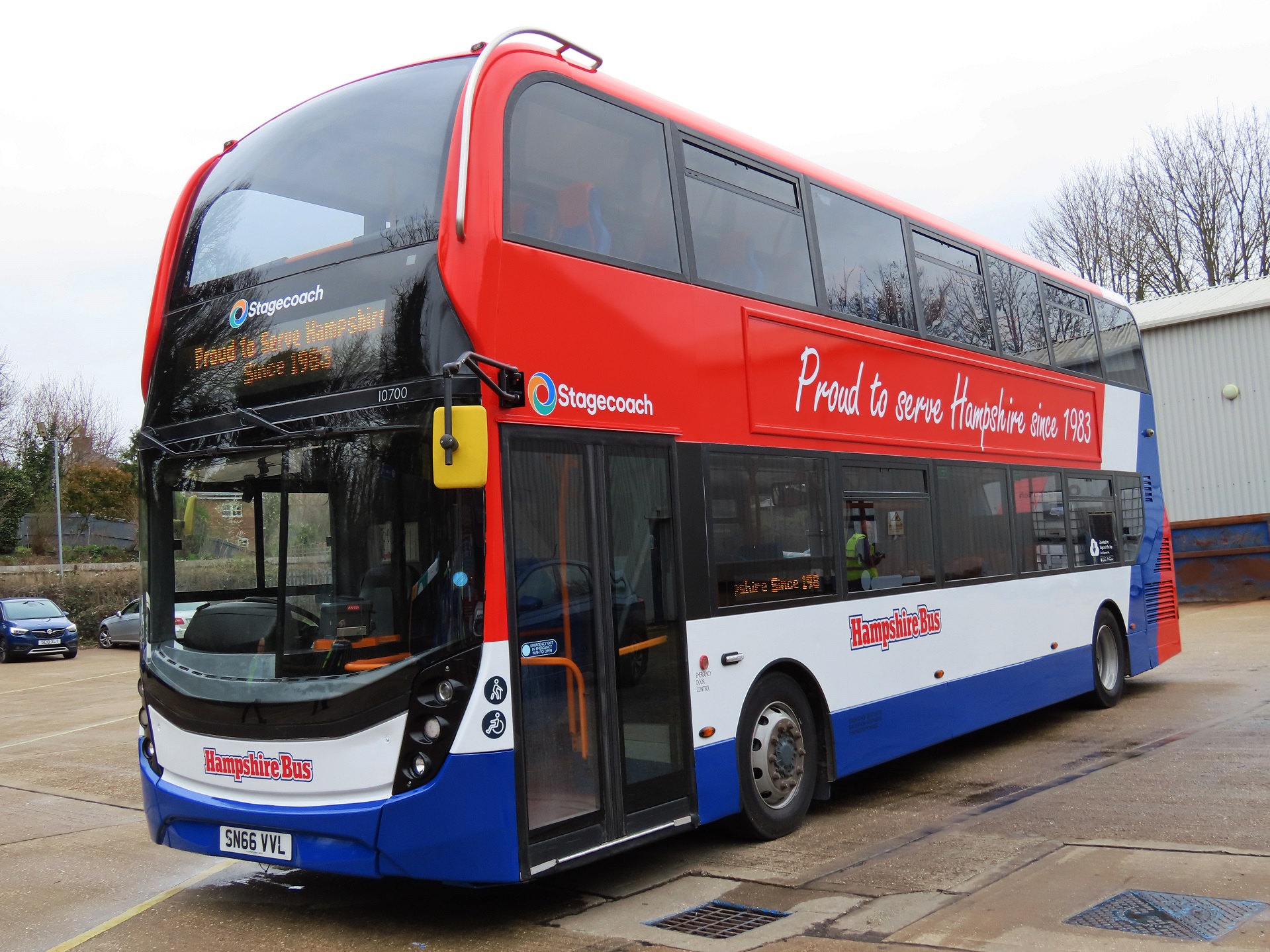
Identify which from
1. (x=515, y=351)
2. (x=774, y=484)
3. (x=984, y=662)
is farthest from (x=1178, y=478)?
(x=515, y=351)

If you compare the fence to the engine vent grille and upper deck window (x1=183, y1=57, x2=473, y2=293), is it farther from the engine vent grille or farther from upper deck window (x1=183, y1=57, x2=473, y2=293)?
upper deck window (x1=183, y1=57, x2=473, y2=293)

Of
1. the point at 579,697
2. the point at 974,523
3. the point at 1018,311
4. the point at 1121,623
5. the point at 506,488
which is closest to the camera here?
the point at 506,488

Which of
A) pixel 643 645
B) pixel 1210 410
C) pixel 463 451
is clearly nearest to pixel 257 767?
pixel 463 451

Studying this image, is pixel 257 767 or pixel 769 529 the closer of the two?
pixel 257 767

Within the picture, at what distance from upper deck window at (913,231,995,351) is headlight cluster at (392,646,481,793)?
553cm

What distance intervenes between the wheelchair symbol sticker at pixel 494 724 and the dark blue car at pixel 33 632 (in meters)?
26.5

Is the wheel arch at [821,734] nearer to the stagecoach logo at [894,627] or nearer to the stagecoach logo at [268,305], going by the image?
the stagecoach logo at [894,627]

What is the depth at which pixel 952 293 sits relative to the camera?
31.7 feet

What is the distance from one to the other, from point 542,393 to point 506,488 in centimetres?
56

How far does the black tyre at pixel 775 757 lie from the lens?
22.3 ft

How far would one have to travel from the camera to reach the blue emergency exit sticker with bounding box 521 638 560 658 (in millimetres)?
5359

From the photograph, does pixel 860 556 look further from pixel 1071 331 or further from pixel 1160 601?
pixel 1160 601

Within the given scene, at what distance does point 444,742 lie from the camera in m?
5.05

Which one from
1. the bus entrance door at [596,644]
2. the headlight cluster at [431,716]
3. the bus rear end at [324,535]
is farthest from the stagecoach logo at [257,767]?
the bus entrance door at [596,644]
